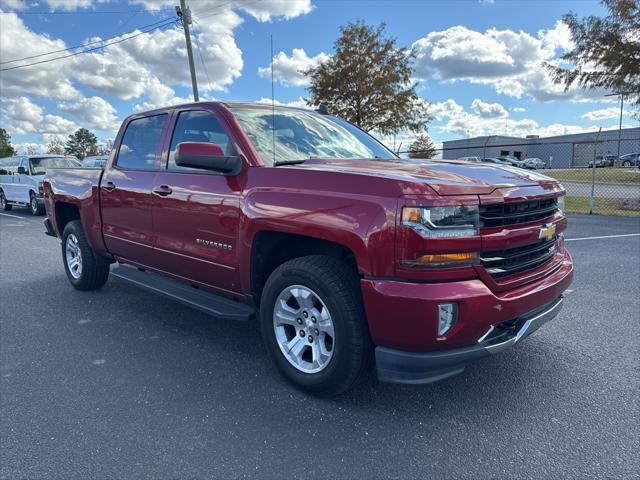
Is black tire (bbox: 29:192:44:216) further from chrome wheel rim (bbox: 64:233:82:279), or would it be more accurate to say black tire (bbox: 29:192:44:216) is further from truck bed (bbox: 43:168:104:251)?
chrome wheel rim (bbox: 64:233:82:279)

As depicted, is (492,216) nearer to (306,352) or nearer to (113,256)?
(306,352)

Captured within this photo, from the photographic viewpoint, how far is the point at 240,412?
9.14ft

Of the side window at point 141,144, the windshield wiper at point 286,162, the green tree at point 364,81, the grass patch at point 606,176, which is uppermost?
the green tree at point 364,81

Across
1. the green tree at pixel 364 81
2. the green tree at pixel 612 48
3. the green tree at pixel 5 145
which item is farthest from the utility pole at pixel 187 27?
the green tree at pixel 5 145

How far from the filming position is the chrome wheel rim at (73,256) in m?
5.43

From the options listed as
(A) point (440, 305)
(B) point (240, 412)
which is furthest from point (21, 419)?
(A) point (440, 305)

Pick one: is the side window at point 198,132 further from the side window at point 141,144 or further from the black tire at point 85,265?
the black tire at point 85,265

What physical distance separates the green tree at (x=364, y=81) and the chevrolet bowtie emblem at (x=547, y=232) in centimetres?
1637

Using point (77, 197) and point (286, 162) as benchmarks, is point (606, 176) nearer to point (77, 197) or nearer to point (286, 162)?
point (286, 162)

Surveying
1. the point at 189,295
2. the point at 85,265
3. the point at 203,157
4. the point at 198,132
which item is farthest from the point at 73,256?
the point at 203,157

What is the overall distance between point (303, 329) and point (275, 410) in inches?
20.2

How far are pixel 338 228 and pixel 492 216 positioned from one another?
844 mm

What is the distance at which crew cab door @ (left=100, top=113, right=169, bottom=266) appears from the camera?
4.14 meters

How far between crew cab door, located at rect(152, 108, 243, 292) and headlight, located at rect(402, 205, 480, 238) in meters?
1.34
